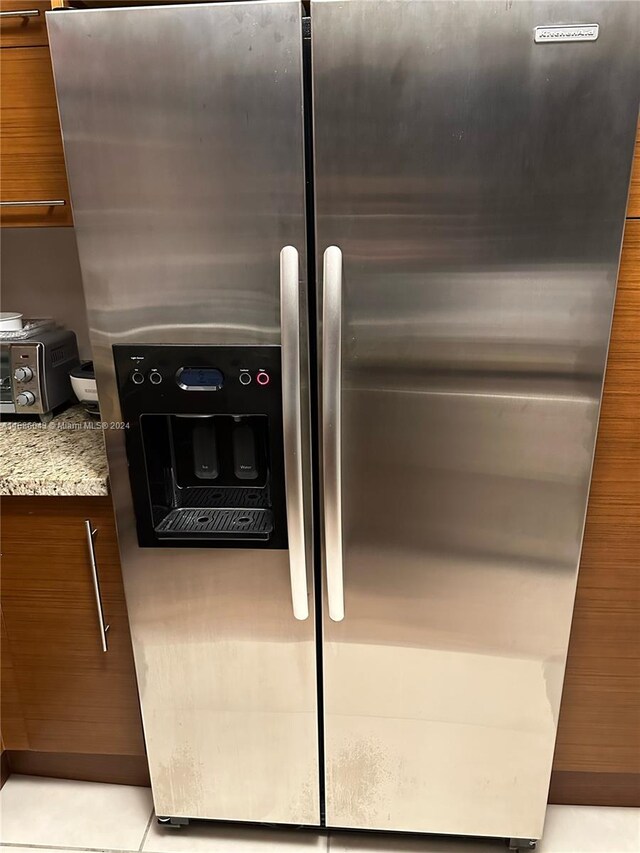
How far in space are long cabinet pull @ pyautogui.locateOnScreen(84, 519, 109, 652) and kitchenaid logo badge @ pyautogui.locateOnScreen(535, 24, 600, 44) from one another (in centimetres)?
122

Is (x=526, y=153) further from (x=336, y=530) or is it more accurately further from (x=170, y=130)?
(x=336, y=530)

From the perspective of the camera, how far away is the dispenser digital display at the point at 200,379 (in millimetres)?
1161

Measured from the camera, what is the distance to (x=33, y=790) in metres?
1.73

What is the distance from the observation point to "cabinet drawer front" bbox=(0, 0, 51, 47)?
1.24 meters

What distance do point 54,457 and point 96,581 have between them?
290 mm

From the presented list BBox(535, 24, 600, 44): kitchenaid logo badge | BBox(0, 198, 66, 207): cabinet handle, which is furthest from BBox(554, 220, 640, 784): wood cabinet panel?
BBox(0, 198, 66, 207): cabinet handle

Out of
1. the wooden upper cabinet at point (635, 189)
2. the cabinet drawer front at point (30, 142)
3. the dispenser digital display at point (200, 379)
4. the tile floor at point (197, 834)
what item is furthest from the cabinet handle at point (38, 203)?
the tile floor at point (197, 834)

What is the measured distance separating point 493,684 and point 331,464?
0.60 m

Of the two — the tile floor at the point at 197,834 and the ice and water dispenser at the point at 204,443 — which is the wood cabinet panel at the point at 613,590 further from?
the ice and water dispenser at the point at 204,443

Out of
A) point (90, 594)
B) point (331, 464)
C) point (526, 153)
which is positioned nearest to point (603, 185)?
point (526, 153)

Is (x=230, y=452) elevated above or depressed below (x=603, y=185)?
below

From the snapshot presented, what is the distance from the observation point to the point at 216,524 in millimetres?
1297

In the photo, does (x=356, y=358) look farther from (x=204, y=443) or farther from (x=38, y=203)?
(x=38, y=203)

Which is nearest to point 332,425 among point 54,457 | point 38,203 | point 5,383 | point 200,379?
point 200,379
